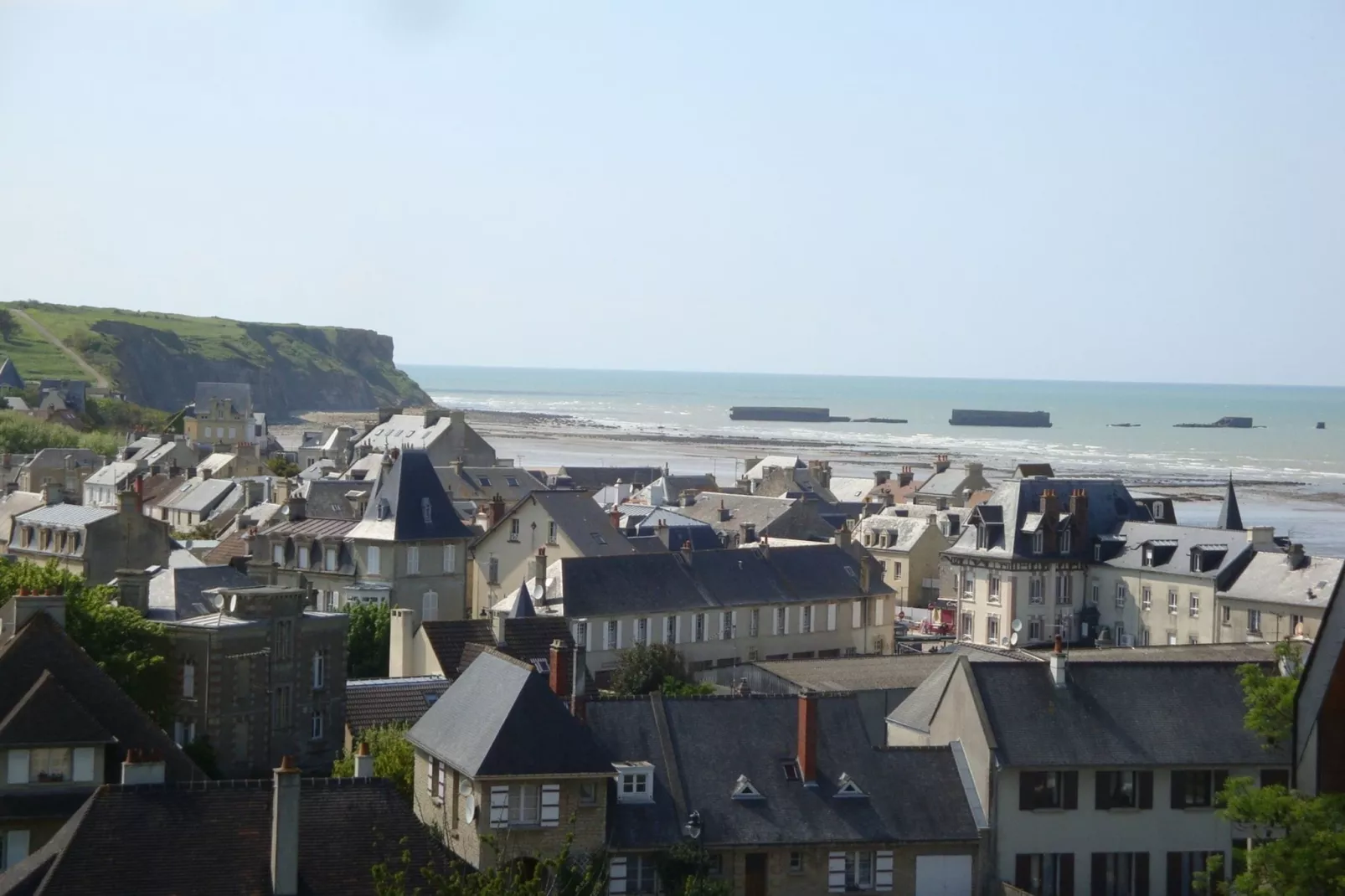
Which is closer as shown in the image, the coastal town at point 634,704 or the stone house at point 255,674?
the coastal town at point 634,704

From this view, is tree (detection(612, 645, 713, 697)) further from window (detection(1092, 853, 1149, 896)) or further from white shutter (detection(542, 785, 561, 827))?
white shutter (detection(542, 785, 561, 827))

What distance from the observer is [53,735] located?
109ft

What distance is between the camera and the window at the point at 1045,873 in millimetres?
37250

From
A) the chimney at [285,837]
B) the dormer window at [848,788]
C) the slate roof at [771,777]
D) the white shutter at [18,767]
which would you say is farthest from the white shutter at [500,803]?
the white shutter at [18,767]

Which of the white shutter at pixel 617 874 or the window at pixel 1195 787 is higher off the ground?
the window at pixel 1195 787

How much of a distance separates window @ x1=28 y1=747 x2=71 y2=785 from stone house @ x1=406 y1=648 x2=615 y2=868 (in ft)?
22.4

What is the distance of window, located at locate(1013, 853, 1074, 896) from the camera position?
122 ft

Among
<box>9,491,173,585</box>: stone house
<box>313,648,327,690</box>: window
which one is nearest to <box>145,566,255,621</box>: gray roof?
<box>313,648,327,690</box>: window

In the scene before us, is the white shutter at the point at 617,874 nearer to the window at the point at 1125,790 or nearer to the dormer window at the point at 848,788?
the dormer window at the point at 848,788

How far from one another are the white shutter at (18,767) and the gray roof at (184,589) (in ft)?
47.8

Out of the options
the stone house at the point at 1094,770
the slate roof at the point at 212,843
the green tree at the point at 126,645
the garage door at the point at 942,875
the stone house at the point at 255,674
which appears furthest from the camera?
the stone house at the point at 255,674

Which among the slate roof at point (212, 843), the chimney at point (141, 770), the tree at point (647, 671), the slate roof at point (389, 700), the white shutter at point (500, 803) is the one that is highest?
the chimney at point (141, 770)

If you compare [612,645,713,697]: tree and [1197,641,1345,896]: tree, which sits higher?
[1197,641,1345,896]: tree

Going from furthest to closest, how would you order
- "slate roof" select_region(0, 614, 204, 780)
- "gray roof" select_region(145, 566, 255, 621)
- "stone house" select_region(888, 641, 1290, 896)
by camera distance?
"gray roof" select_region(145, 566, 255, 621)
"stone house" select_region(888, 641, 1290, 896)
"slate roof" select_region(0, 614, 204, 780)
